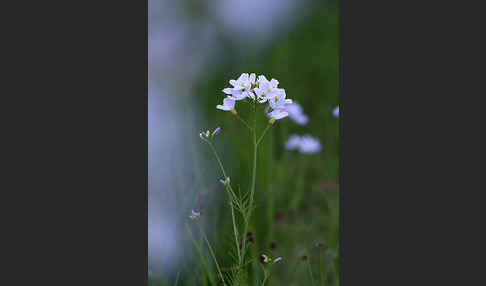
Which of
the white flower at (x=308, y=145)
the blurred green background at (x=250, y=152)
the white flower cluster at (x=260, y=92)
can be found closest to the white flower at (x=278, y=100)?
the white flower cluster at (x=260, y=92)

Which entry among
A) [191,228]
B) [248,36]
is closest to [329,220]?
[191,228]

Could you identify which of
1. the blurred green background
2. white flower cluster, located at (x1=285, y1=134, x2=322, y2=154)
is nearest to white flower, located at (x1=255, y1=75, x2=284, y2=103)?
the blurred green background

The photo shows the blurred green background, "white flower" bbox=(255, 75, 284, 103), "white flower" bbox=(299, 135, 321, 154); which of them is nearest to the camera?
"white flower" bbox=(255, 75, 284, 103)

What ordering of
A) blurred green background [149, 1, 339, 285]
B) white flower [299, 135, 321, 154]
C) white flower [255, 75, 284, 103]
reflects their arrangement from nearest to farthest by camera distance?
white flower [255, 75, 284, 103] → blurred green background [149, 1, 339, 285] → white flower [299, 135, 321, 154]

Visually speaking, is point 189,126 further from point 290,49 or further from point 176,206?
point 290,49

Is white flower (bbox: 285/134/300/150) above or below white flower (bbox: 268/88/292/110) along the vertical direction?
below

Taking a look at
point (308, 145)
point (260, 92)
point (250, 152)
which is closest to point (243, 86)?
point (260, 92)

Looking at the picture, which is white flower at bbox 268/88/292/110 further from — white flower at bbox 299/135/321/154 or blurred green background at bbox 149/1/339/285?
white flower at bbox 299/135/321/154
